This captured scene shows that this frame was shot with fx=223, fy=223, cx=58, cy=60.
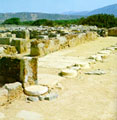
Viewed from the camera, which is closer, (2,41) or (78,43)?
(2,41)

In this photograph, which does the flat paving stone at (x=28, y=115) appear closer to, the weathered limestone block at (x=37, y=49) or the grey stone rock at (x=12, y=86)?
the grey stone rock at (x=12, y=86)

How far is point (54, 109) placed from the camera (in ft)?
13.5

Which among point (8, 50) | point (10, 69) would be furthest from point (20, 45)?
point (10, 69)

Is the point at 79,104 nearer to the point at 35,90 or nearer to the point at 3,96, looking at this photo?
the point at 35,90

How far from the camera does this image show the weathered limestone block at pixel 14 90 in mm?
4508

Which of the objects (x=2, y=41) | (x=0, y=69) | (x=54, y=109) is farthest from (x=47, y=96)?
(x=2, y=41)

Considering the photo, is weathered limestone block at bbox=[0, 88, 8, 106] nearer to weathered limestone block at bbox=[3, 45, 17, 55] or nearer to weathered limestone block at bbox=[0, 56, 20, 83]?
weathered limestone block at bbox=[0, 56, 20, 83]

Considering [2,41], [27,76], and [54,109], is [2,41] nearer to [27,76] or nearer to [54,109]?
[27,76]

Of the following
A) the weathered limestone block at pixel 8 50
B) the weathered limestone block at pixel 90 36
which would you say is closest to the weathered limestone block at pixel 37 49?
the weathered limestone block at pixel 8 50

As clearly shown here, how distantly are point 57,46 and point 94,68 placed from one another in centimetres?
425

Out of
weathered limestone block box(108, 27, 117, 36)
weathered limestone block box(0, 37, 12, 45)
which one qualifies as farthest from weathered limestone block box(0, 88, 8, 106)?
weathered limestone block box(108, 27, 117, 36)

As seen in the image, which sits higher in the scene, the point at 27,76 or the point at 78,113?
the point at 27,76

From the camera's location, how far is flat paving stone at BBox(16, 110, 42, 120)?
12.3 ft

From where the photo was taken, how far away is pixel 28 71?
16.8 feet
